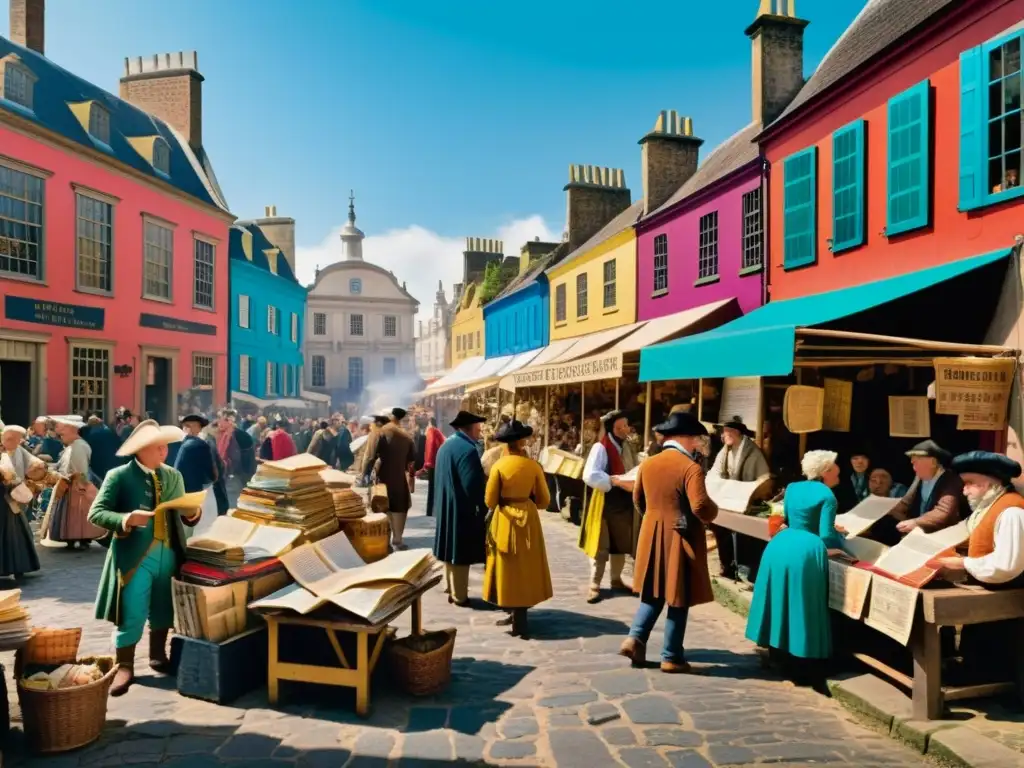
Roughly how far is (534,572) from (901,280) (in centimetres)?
535

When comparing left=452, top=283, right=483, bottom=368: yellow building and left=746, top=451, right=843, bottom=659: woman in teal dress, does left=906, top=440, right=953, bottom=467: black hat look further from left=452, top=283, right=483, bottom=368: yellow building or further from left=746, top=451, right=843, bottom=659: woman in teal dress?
left=452, top=283, right=483, bottom=368: yellow building

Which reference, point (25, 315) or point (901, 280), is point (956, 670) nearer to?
point (901, 280)

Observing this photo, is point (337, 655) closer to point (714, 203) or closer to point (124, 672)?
point (124, 672)

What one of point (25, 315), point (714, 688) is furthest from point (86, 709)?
point (25, 315)

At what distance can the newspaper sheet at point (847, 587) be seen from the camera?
477 centimetres

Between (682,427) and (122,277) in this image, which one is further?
(122,277)

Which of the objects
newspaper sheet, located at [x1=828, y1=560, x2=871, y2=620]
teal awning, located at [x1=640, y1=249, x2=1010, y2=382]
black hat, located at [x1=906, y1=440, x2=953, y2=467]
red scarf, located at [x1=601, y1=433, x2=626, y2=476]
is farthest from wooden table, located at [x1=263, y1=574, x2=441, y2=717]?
black hat, located at [x1=906, y1=440, x2=953, y2=467]

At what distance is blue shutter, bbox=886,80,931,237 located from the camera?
28.2 feet

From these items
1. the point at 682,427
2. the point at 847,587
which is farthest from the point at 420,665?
the point at 847,587

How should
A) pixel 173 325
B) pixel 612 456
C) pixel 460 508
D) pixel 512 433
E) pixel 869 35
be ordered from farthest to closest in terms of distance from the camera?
pixel 173 325, pixel 869 35, pixel 612 456, pixel 460 508, pixel 512 433

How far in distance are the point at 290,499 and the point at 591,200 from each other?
21717 millimetres

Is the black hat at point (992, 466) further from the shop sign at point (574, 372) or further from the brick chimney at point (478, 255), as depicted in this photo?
the brick chimney at point (478, 255)

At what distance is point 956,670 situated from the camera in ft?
16.3

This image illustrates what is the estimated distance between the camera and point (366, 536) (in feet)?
20.2
